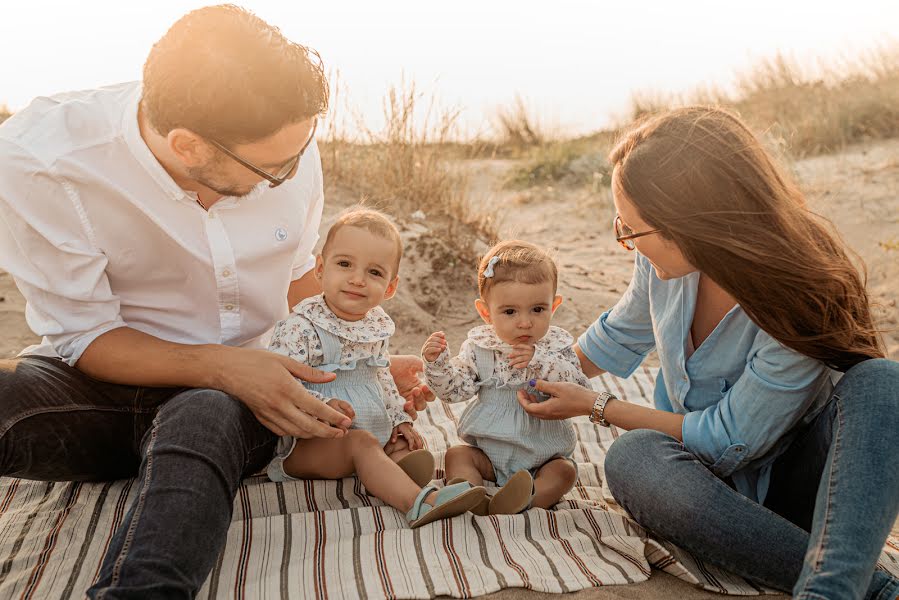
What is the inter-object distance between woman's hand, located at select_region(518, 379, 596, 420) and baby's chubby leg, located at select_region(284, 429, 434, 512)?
506mm

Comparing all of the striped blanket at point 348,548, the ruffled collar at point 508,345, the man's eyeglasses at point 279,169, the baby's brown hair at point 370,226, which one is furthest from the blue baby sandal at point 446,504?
the man's eyeglasses at point 279,169

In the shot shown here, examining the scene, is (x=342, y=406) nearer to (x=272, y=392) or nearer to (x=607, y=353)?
(x=272, y=392)

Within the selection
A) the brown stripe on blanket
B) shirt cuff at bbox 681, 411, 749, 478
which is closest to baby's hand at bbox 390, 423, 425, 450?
shirt cuff at bbox 681, 411, 749, 478

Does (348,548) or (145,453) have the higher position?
(145,453)

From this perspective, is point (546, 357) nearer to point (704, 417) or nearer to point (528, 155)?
point (704, 417)

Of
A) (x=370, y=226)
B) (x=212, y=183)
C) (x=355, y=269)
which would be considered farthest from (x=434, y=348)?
(x=212, y=183)

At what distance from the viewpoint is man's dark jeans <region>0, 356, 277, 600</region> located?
6.93ft

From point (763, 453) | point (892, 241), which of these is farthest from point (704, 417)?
point (892, 241)

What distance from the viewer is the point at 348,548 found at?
2.65m

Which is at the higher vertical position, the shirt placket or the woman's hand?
the shirt placket

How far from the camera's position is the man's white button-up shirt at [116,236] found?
2.70m

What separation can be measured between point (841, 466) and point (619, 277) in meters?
4.74

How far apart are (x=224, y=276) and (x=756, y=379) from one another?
1.79 meters

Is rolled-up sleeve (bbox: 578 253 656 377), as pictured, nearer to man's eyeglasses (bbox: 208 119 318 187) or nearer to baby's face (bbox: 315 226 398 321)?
baby's face (bbox: 315 226 398 321)
